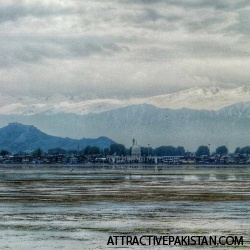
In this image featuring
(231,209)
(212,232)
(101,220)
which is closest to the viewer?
(212,232)

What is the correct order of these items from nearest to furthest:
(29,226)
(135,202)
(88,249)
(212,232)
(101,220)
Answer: (88,249), (212,232), (29,226), (101,220), (135,202)

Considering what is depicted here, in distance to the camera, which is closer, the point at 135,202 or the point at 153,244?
the point at 153,244

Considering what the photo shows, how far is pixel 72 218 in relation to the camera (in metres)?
50.4

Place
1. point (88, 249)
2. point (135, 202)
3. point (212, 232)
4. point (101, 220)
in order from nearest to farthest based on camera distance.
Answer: point (88, 249) → point (212, 232) → point (101, 220) → point (135, 202)

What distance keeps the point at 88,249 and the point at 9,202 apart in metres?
28.8

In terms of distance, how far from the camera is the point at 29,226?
4569 centimetres

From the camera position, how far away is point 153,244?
123 ft

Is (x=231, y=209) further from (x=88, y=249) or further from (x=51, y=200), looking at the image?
(x=88, y=249)

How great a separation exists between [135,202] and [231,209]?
1014cm

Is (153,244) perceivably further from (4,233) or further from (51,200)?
(51,200)

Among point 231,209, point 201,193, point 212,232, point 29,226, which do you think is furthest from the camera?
point 201,193

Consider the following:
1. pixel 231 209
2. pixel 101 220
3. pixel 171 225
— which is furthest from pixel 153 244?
pixel 231 209

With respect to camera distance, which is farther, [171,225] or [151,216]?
[151,216]

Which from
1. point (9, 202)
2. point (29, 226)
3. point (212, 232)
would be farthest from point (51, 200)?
point (212, 232)
